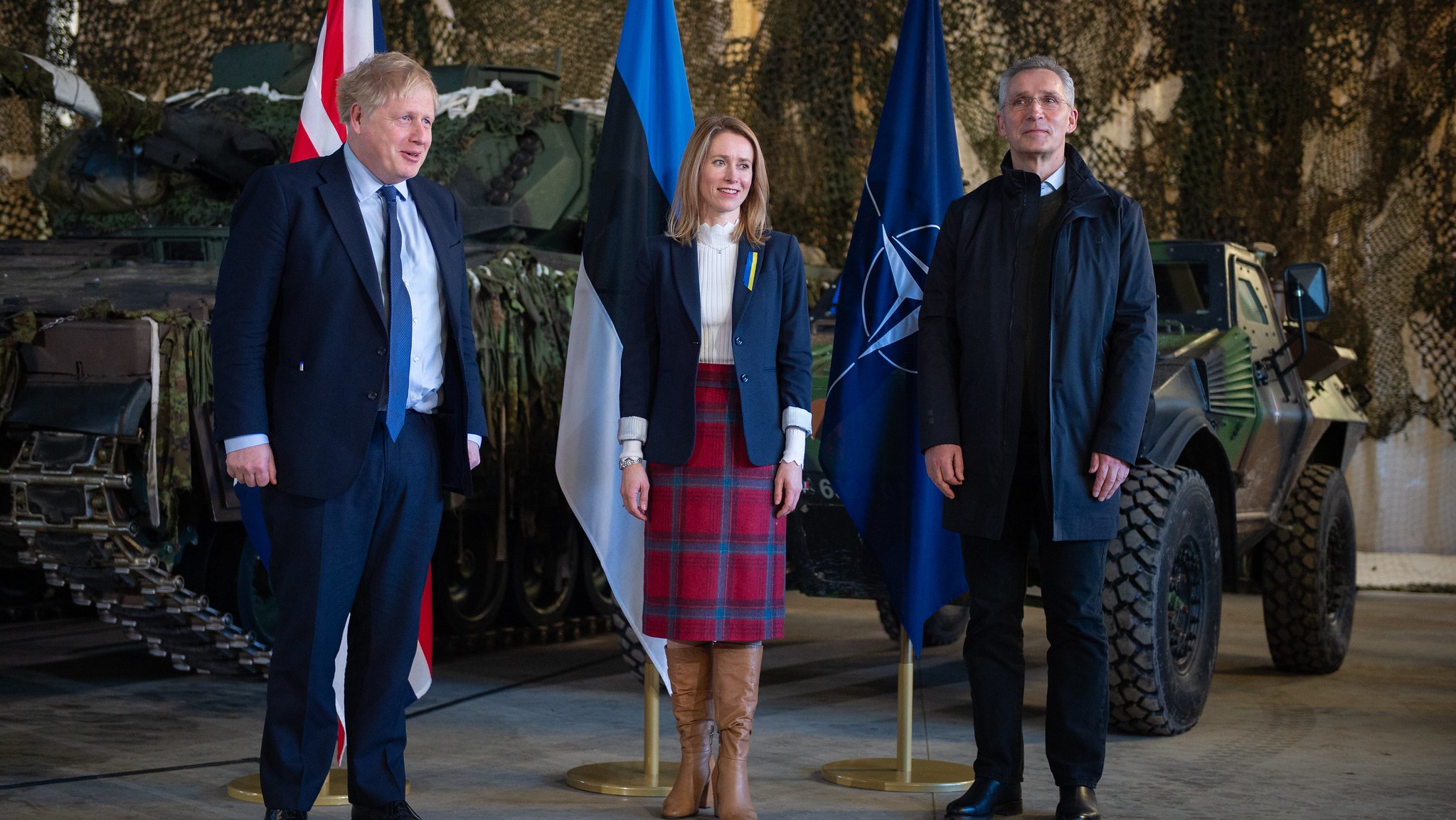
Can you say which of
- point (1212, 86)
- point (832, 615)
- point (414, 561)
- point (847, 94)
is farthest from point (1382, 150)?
point (414, 561)

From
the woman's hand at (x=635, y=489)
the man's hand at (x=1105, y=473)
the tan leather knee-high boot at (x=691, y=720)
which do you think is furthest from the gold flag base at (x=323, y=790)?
the man's hand at (x=1105, y=473)

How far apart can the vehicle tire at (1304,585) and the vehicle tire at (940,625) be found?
1512 mm

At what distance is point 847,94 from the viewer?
38.2 feet

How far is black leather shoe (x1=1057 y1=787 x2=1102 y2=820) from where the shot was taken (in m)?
4.02

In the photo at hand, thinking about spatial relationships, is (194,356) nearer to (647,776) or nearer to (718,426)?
(647,776)

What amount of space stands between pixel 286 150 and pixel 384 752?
4.93 m

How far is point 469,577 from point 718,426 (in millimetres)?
4007

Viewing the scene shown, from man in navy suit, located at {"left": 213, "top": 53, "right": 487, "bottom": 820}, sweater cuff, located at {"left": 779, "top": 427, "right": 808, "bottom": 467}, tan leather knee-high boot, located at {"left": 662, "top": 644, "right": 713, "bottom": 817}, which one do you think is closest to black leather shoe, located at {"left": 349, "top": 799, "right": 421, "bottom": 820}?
man in navy suit, located at {"left": 213, "top": 53, "right": 487, "bottom": 820}

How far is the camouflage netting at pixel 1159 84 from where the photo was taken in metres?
10.8

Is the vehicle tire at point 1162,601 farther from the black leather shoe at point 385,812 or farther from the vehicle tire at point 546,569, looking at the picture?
the vehicle tire at point 546,569

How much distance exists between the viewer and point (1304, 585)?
6887 mm

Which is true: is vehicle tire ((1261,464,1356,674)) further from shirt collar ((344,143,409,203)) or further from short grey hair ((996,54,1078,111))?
shirt collar ((344,143,409,203))

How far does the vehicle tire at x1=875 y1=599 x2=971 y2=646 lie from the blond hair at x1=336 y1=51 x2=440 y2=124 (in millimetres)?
4576

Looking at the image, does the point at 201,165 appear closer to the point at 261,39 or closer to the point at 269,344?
the point at 261,39
